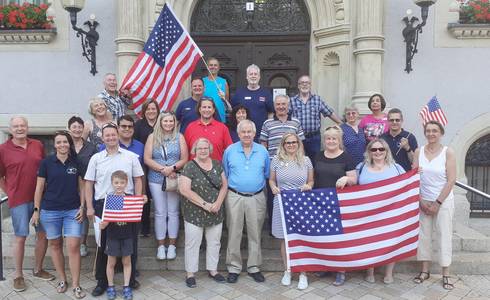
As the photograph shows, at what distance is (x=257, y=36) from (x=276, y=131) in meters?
2.65

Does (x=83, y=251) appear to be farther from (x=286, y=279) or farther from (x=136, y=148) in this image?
(x=286, y=279)

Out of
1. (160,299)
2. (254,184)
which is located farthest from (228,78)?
(160,299)

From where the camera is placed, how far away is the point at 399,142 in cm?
456

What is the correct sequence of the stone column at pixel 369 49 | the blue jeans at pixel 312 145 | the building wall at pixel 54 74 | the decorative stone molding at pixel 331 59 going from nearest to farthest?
1. the blue jeans at pixel 312 145
2. the stone column at pixel 369 49
3. the decorative stone molding at pixel 331 59
4. the building wall at pixel 54 74

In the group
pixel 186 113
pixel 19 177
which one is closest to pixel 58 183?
pixel 19 177

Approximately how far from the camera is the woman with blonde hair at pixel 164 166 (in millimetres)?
4344

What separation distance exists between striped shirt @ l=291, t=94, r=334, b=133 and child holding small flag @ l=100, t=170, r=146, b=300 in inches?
87.8

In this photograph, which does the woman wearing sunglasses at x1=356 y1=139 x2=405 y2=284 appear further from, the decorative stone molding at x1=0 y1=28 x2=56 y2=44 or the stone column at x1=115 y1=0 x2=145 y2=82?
the decorative stone molding at x1=0 y1=28 x2=56 y2=44

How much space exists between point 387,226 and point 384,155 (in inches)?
29.5

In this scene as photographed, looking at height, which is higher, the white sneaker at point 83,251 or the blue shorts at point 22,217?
the blue shorts at point 22,217

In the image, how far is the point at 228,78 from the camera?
6.84 metres

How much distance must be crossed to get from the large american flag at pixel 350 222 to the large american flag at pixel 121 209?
1474mm

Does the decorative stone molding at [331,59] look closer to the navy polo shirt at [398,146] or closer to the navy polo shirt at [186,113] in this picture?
the navy polo shirt at [398,146]

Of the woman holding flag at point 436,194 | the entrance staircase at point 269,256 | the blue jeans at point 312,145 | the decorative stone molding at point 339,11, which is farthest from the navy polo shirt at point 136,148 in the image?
the decorative stone molding at point 339,11
